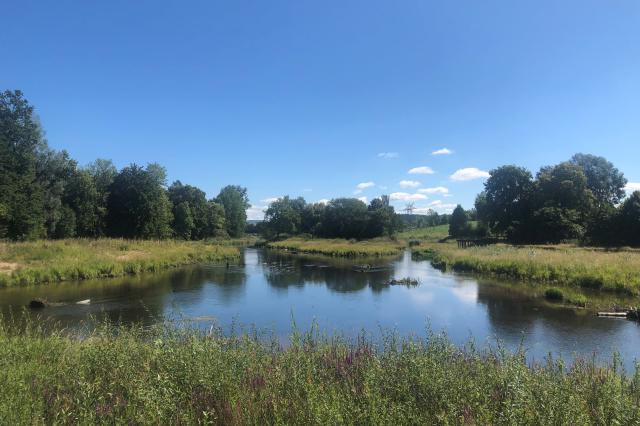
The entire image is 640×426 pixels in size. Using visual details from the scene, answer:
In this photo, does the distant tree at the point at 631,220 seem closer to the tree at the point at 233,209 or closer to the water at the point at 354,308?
the water at the point at 354,308

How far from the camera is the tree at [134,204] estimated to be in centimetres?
5903

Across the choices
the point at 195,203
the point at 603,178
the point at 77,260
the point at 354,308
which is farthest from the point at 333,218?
the point at 354,308

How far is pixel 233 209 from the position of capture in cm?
11156

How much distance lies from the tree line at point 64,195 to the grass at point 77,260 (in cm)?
1068

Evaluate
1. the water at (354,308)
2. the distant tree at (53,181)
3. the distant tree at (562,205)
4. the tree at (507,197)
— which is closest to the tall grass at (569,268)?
the water at (354,308)

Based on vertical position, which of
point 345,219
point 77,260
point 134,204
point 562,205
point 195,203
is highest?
point 195,203

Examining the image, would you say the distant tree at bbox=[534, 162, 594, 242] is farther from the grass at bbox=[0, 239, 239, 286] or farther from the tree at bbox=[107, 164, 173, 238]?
the tree at bbox=[107, 164, 173, 238]

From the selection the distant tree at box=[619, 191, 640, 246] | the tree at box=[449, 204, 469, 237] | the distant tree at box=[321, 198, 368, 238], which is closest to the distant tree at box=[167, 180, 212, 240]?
the distant tree at box=[321, 198, 368, 238]

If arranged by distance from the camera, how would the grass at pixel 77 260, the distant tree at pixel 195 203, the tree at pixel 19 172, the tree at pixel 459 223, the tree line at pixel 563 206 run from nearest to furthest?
the grass at pixel 77 260 < the tree at pixel 19 172 < the tree line at pixel 563 206 < the tree at pixel 459 223 < the distant tree at pixel 195 203

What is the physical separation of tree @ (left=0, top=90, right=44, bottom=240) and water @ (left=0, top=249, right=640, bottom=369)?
2035 cm

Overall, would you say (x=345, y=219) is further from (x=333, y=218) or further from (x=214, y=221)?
(x=214, y=221)

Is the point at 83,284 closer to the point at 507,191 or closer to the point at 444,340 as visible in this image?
the point at 444,340

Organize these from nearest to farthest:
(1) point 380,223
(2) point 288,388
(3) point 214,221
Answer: (2) point 288,388 < (1) point 380,223 < (3) point 214,221

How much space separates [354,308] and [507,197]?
58535 mm
